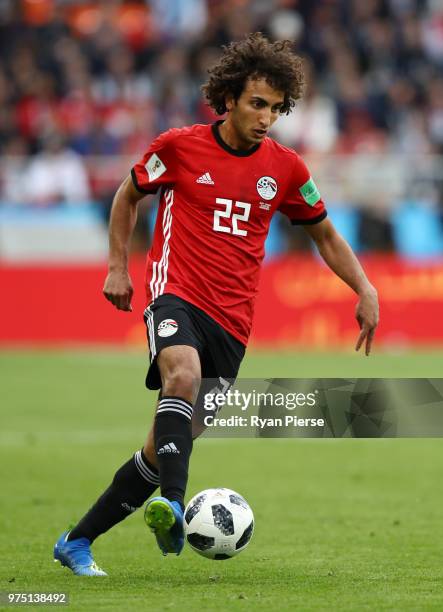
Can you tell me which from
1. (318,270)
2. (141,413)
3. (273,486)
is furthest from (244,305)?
(318,270)

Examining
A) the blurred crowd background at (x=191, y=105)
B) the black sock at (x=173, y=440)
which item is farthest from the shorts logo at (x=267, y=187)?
the blurred crowd background at (x=191, y=105)

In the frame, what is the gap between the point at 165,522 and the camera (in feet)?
17.3

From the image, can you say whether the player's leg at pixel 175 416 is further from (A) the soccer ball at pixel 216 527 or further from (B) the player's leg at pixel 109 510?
(B) the player's leg at pixel 109 510

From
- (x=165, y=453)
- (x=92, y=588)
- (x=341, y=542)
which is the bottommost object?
(x=341, y=542)

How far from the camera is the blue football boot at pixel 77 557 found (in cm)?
617

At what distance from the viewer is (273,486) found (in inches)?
375

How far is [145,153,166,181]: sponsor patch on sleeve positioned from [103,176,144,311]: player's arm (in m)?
0.11

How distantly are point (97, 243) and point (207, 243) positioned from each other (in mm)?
13501

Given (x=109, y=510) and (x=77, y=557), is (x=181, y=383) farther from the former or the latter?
(x=77, y=557)

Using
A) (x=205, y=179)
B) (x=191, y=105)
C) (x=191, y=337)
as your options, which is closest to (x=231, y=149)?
(x=205, y=179)

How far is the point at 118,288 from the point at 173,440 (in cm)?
84

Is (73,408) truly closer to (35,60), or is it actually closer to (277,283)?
(277,283)

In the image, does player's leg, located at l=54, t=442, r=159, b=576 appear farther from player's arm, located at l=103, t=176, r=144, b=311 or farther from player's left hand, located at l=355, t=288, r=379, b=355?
player's left hand, located at l=355, t=288, r=379, b=355

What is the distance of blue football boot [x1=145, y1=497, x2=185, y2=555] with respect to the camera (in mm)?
5273
